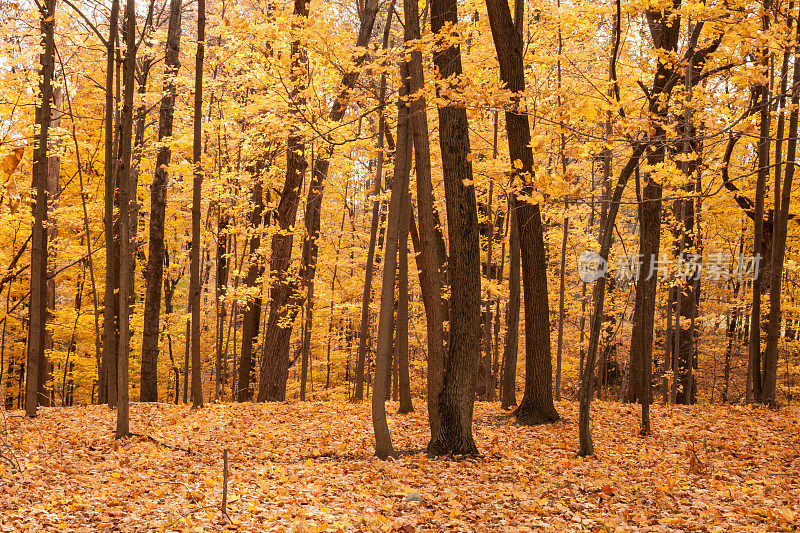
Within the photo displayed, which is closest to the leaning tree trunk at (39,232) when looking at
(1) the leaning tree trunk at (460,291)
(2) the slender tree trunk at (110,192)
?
(2) the slender tree trunk at (110,192)

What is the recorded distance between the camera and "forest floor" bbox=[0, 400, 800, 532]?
5.06 meters

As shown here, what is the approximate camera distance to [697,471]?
672 cm

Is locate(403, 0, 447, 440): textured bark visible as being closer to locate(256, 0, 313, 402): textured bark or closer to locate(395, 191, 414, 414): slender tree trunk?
locate(395, 191, 414, 414): slender tree trunk

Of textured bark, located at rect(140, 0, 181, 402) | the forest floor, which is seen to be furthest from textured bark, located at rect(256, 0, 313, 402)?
the forest floor

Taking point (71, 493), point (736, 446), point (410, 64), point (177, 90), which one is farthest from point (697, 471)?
point (177, 90)

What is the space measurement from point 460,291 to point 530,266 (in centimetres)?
264

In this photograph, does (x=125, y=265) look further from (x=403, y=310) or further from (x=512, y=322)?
(x=512, y=322)

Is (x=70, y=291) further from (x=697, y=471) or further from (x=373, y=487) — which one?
(x=697, y=471)

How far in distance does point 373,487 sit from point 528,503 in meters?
1.73

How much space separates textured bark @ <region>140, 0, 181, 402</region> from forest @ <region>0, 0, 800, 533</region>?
0.24 ft

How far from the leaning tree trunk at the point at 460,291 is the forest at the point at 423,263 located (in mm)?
29

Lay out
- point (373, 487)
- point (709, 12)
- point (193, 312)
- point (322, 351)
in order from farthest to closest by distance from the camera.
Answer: point (322, 351) < point (193, 312) < point (709, 12) < point (373, 487)

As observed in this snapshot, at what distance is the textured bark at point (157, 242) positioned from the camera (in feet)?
46.0

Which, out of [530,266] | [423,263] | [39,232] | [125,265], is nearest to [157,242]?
[39,232]
